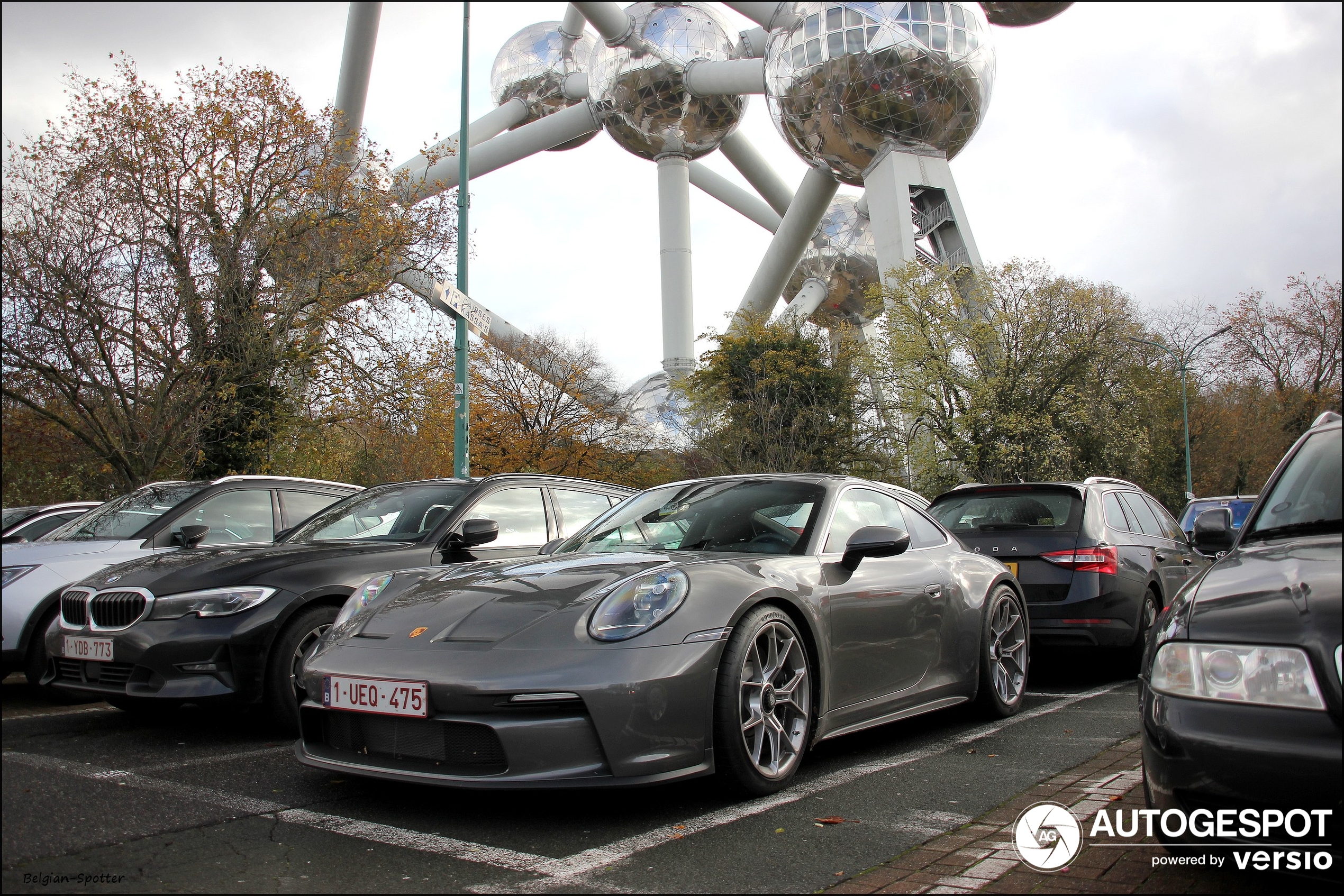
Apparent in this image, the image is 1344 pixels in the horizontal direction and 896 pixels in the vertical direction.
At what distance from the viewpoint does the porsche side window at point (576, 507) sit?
7.27 m

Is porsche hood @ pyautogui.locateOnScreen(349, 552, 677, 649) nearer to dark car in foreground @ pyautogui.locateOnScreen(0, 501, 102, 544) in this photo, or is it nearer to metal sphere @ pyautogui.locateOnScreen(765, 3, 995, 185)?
dark car in foreground @ pyautogui.locateOnScreen(0, 501, 102, 544)

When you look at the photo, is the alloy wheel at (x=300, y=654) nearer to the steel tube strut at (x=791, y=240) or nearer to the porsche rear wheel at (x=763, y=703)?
the porsche rear wheel at (x=763, y=703)

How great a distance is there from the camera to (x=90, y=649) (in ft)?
16.5

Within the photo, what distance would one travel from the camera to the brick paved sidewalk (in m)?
2.98

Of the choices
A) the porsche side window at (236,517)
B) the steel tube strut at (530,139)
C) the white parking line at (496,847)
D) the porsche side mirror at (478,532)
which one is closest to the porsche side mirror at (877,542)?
the white parking line at (496,847)

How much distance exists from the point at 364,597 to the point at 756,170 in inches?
2019

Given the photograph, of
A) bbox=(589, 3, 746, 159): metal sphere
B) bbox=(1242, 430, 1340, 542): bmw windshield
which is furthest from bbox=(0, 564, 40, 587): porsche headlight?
bbox=(589, 3, 746, 159): metal sphere

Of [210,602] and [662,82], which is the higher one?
[662,82]

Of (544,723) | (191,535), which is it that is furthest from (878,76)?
(544,723)

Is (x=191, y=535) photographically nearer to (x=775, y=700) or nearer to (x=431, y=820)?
(x=431, y=820)

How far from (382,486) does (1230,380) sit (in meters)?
40.3

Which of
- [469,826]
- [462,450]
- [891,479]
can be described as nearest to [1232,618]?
[469,826]

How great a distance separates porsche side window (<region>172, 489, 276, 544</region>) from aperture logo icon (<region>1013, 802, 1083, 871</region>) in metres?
5.72

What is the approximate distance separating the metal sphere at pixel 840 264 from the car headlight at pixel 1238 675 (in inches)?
1824
